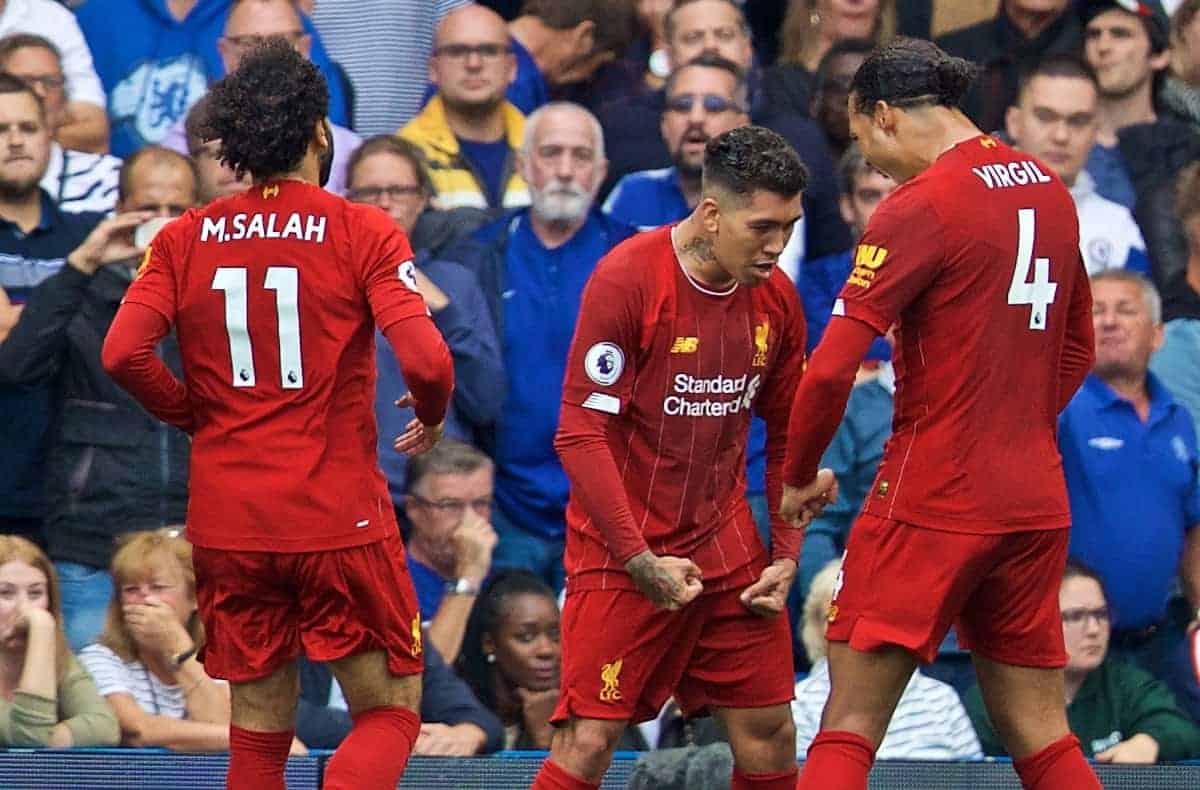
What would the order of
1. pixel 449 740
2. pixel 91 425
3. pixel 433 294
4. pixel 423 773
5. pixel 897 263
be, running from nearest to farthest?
pixel 897 263 < pixel 423 773 < pixel 449 740 < pixel 91 425 < pixel 433 294

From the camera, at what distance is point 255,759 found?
5.30 metres

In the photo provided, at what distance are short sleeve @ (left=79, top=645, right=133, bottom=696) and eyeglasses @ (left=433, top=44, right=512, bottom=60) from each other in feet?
8.77

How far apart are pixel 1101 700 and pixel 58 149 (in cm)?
424

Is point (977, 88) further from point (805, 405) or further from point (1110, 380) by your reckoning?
point (805, 405)

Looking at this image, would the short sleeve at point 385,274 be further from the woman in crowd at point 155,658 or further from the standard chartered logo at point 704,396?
the woman in crowd at point 155,658

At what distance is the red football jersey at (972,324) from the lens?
4.89 metres

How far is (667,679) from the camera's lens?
5.46 meters

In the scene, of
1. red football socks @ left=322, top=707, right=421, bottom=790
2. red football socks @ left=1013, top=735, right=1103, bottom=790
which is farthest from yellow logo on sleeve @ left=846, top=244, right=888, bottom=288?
red football socks @ left=322, top=707, right=421, bottom=790

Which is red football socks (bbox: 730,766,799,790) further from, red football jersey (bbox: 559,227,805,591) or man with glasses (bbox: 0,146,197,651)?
man with glasses (bbox: 0,146,197,651)

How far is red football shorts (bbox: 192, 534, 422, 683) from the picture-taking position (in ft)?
16.9

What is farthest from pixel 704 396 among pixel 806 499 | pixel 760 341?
pixel 806 499

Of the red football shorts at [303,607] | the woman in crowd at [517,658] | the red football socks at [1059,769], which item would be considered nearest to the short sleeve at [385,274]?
the red football shorts at [303,607]

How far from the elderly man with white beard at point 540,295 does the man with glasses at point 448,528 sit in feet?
0.40

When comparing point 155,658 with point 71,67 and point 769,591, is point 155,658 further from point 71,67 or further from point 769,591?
point 769,591
